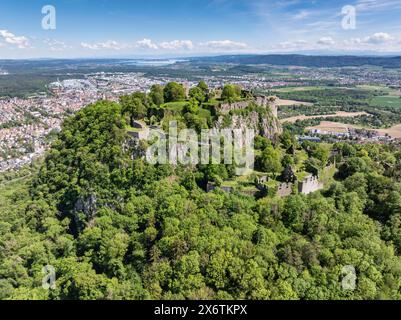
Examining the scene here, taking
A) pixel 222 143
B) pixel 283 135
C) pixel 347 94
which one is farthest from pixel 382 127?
pixel 222 143

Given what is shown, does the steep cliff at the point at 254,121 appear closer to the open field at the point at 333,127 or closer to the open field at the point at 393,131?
the open field at the point at 333,127

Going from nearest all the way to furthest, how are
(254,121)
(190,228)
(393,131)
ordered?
(190,228)
(254,121)
(393,131)

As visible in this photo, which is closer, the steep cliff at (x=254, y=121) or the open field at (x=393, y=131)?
the steep cliff at (x=254, y=121)

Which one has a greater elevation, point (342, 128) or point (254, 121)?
point (254, 121)

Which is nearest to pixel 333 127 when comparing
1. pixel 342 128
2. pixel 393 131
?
pixel 342 128

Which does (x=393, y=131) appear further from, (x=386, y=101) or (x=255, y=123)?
(x=255, y=123)

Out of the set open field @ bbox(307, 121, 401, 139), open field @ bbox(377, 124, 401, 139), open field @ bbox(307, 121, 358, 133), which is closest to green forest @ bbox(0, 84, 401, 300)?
open field @ bbox(377, 124, 401, 139)

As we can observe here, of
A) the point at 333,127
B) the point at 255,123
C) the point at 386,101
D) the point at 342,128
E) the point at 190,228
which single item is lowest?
the point at 190,228

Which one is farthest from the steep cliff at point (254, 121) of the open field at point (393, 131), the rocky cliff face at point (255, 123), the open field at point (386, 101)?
the open field at point (386, 101)

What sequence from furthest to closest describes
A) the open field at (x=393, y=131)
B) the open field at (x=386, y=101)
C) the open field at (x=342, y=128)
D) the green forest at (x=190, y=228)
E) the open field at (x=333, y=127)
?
the open field at (x=386, y=101) < the open field at (x=333, y=127) < the open field at (x=342, y=128) < the open field at (x=393, y=131) < the green forest at (x=190, y=228)
